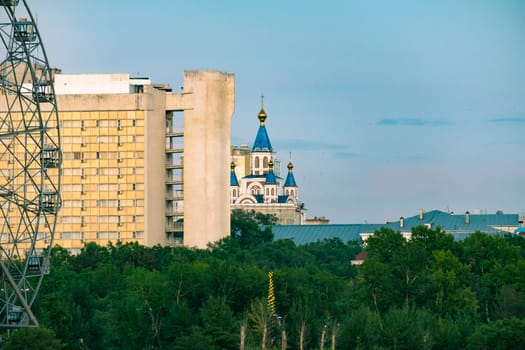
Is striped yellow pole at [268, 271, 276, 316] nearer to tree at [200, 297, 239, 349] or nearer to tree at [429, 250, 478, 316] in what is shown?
tree at [200, 297, 239, 349]

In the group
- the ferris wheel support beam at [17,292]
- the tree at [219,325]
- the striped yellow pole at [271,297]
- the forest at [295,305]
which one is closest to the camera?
the ferris wheel support beam at [17,292]

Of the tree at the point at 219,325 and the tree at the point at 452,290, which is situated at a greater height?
the tree at the point at 452,290

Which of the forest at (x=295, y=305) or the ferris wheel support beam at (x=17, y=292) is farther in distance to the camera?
the forest at (x=295, y=305)

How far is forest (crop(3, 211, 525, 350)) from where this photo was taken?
122438 millimetres

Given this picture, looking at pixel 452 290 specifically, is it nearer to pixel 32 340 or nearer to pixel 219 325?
pixel 219 325

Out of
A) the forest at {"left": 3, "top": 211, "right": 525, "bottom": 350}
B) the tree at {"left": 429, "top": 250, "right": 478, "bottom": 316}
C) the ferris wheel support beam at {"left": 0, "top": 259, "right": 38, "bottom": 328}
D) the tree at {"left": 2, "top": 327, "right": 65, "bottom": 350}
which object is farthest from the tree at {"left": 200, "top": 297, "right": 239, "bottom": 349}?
the tree at {"left": 429, "top": 250, "right": 478, "bottom": 316}

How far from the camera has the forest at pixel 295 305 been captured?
122438 mm

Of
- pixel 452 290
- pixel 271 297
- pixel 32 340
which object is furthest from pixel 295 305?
pixel 32 340

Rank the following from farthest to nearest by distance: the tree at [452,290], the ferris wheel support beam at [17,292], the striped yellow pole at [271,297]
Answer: the tree at [452,290] < the striped yellow pole at [271,297] < the ferris wheel support beam at [17,292]

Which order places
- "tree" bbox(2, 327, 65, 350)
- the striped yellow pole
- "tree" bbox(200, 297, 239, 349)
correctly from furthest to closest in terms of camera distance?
1. the striped yellow pole
2. "tree" bbox(200, 297, 239, 349)
3. "tree" bbox(2, 327, 65, 350)

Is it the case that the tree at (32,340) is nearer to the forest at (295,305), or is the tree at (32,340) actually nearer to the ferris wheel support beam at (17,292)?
the forest at (295,305)

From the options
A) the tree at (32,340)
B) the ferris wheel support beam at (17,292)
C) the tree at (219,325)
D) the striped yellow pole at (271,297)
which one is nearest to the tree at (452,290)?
the striped yellow pole at (271,297)

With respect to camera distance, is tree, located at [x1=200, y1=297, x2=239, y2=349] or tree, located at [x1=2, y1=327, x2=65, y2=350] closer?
tree, located at [x1=2, y1=327, x2=65, y2=350]

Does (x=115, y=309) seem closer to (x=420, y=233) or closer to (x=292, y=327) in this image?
(x=292, y=327)
